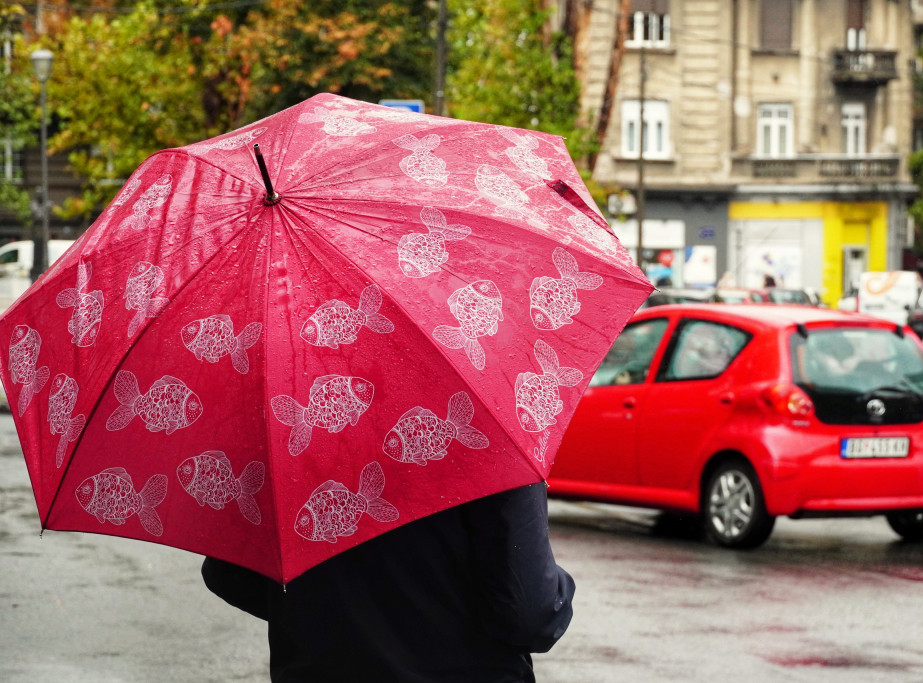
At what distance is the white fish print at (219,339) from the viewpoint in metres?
2.65

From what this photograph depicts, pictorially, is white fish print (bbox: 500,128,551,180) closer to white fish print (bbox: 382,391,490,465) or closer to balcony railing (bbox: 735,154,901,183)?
white fish print (bbox: 382,391,490,465)

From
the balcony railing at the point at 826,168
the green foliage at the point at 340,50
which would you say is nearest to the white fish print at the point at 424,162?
the green foliage at the point at 340,50

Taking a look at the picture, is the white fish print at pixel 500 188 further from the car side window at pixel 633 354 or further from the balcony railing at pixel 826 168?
the balcony railing at pixel 826 168

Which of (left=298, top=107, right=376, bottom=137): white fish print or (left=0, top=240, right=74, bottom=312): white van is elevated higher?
(left=298, top=107, right=376, bottom=137): white fish print

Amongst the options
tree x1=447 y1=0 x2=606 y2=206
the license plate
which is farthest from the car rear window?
tree x1=447 y1=0 x2=606 y2=206

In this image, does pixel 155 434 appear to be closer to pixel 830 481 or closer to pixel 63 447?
pixel 63 447

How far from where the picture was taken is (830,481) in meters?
8.98

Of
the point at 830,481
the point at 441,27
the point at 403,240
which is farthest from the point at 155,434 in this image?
the point at 441,27

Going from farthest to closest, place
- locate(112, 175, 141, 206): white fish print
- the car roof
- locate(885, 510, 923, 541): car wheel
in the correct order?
locate(885, 510, 923, 541): car wheel
the car roof
locate(112, 175, 141, 206): white fish print

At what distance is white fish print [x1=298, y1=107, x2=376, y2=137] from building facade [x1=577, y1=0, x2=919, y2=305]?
141 ft

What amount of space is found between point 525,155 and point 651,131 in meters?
44.8

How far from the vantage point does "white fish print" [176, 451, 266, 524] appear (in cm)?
261

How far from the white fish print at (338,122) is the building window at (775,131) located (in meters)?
46.6

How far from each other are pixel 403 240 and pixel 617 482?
24.2 ft
